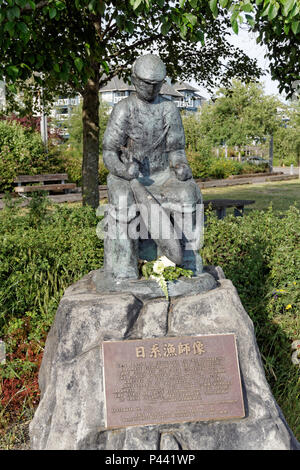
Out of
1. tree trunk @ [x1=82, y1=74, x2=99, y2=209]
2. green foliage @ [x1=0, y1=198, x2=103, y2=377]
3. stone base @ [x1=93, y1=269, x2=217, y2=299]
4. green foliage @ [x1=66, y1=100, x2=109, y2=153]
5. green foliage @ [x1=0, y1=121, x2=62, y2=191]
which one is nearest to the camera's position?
stone base @ [x1=93, y1=269, x2=217, y2=299]

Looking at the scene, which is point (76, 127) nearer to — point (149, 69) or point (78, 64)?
point (78, 64)

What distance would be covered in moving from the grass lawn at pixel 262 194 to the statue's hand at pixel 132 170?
8.68 meters

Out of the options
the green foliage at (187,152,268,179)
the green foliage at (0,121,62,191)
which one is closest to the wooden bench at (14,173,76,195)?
the green foliage at (0,121,62,191)

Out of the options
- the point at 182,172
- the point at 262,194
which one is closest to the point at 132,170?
the point at 182,172

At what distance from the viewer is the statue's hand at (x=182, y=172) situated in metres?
3.33

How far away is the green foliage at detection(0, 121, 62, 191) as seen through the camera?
13.5 meters

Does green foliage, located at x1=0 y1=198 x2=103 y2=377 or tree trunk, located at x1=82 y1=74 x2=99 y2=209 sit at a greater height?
tree trunk, located at x1=82 y1=74 x2=99 y2=209

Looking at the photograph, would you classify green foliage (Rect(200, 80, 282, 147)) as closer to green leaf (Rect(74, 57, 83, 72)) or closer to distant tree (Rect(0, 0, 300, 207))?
distant tree (Rect(0, 0, 300, 207))

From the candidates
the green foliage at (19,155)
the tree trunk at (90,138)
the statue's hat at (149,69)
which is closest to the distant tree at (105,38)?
the tree trunk at (90,138)

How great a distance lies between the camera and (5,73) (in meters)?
4.92

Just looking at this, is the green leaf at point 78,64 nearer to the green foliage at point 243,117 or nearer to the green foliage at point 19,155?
the green foliage at point 19,155

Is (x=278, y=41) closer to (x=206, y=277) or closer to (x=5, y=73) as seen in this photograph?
(x=5, y=73)

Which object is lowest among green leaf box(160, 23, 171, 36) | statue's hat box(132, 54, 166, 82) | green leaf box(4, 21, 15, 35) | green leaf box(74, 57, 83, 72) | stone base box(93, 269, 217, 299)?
stone base box(93, 269, 217, 299)

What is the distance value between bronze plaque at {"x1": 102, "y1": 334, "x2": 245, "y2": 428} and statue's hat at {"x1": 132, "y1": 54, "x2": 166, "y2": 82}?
5.79 ft
